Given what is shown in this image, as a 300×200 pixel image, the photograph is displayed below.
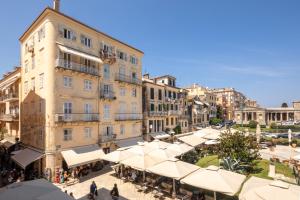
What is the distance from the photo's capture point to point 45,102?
73.2 feet

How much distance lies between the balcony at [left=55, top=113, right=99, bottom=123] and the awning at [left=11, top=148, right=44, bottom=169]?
13.9 feet

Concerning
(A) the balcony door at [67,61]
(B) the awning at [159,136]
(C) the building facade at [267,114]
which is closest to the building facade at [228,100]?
(C) the building facade at [267,114]

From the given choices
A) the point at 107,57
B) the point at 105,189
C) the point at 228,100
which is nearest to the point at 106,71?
the point at 107,57

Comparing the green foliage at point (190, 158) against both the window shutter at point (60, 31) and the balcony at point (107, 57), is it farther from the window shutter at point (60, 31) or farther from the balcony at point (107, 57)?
the window shutter at point (60, 31)

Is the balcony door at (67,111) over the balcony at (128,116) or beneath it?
over

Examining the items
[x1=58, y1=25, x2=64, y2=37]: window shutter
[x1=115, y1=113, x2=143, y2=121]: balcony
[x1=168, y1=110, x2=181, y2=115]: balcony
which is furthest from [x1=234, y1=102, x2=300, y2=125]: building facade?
[x1=58, y1=25, x2=64, y2=37]: window shutter

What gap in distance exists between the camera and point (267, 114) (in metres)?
94.2

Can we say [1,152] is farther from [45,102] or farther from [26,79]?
[45,102]

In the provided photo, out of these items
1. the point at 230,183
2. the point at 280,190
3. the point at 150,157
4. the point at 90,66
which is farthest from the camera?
the point at 90,66

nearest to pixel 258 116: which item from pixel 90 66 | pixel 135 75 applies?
pixel 135 75

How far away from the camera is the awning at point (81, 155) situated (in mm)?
21086

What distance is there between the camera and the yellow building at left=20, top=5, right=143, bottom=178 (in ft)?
72.8

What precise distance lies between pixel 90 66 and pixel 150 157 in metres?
14.5

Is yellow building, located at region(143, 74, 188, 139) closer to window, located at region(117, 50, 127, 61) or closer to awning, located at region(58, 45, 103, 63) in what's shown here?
window, located at region(117, 50, 127, 61)
